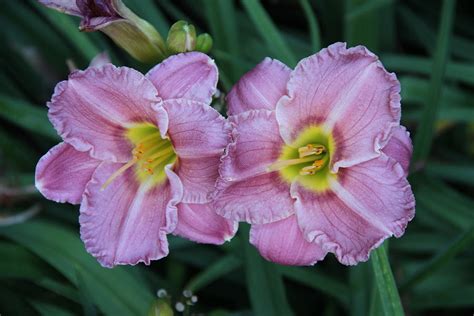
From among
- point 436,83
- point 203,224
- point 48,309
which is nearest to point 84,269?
point 48,309

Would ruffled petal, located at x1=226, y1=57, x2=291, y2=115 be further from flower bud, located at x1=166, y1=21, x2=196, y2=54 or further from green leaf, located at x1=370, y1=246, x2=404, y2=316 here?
green leaf, located at x1=370, y1=246, x2=404, y2=316

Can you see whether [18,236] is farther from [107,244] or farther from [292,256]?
[292,256]

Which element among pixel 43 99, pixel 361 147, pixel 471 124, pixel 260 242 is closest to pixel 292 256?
pixel 260 242

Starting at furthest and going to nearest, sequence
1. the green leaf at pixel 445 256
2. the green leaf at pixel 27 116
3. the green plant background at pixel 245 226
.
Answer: the green leaf at pixel 27 116 → the green plant background at pixel 245 226 → the green leaf at pixel 445 256

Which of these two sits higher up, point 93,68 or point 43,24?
point 93,68

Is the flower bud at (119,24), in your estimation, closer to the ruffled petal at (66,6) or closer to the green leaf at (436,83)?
the ruffled petal at (66,6)

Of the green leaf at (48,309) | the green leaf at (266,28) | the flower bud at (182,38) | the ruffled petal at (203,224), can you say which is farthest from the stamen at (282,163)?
the green leaf at (48,309)

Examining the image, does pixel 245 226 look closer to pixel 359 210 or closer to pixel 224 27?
pixel 359 210
